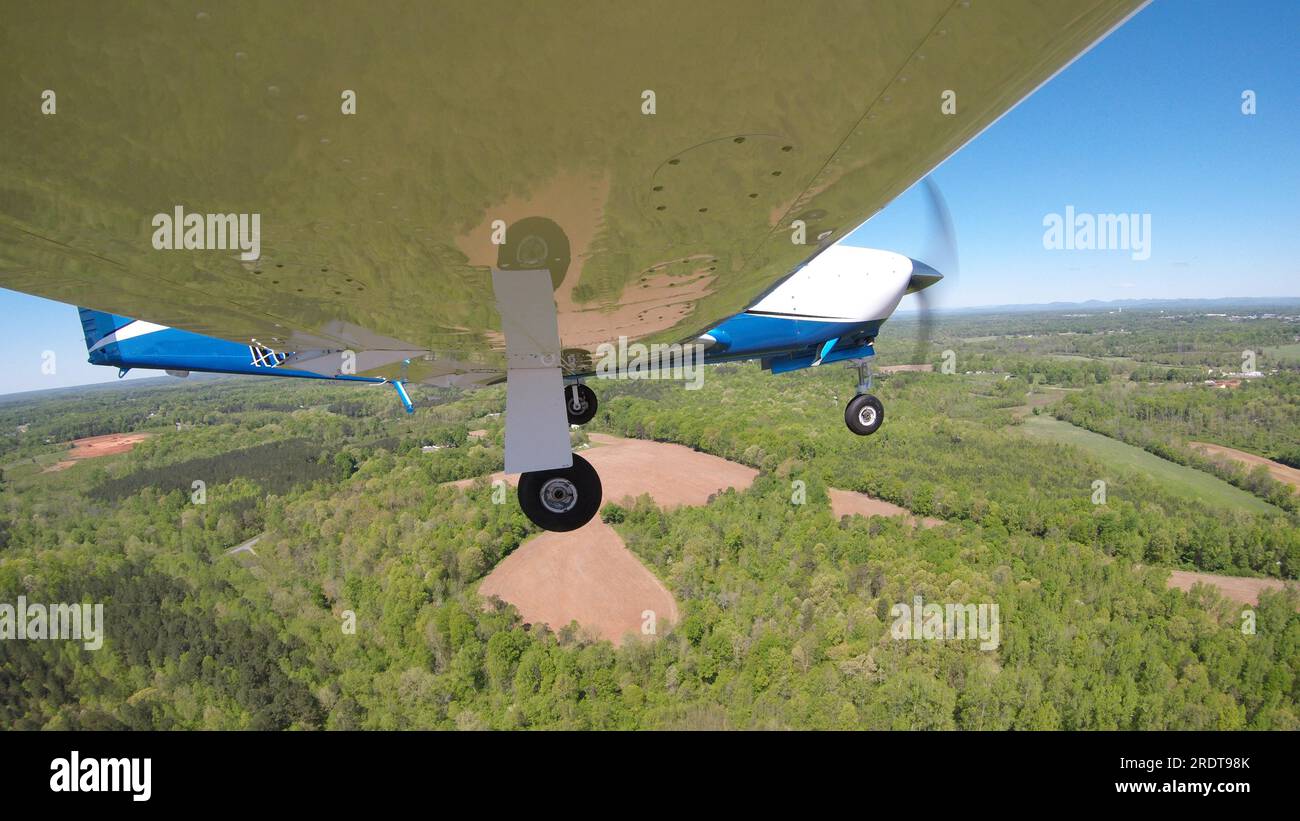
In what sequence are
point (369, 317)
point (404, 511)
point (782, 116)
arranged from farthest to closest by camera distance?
point (404, 511) < point (369, 317) < point (782, 116)

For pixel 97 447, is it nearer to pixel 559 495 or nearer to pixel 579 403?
pixel 579 403

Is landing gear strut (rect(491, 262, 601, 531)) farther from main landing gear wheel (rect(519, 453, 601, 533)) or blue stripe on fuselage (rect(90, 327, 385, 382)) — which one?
blue stripe on fuselage (rect(90, 327, 385, 382))

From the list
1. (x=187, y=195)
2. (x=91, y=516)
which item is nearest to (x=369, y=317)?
(x=187, y=195)

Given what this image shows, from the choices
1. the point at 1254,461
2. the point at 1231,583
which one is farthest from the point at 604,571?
A: the point at 1254,461

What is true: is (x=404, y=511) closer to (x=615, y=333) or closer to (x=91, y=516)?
(x=91, y=516)

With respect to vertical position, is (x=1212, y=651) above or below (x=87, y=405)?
below

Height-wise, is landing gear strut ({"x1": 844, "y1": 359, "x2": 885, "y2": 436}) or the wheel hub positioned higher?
landing gear strut ({"x1": 844, "y1": 359, "x2": 885, "y2": 436})

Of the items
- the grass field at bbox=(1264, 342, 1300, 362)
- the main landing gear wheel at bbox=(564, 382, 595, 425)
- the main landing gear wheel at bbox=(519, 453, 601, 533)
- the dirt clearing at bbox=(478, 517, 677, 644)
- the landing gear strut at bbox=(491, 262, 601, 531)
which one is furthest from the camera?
the grass field at bbox=(1264, 342, 1300, 362)

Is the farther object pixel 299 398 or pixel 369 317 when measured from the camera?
pixel 299 398

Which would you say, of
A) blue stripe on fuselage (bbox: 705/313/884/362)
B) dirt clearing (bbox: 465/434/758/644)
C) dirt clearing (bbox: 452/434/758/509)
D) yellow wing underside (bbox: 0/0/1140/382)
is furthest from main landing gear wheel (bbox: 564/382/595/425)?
dirt clearing (bbox: 452/434/758/509)
